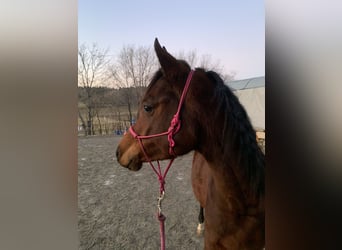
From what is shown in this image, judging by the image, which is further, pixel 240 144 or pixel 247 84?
pixel 247 84

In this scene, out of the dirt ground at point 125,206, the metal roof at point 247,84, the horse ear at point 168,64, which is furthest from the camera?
the dirt ground at point 125,206

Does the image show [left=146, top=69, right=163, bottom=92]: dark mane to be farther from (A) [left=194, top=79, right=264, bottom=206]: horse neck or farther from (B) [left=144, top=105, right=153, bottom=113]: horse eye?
(A) [left=194, top=79, right=264, bottom=206]: horse neck

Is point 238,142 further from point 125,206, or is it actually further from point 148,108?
point 125,206

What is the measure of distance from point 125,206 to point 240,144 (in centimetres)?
200

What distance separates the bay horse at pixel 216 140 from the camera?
90cm

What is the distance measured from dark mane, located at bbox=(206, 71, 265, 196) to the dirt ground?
2.53 ft

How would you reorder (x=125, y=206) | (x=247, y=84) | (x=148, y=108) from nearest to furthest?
1. (x=148, y=108)
2. (x=247, y=84)
3. (x=125, y=206)

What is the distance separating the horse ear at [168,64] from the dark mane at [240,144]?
180 mm

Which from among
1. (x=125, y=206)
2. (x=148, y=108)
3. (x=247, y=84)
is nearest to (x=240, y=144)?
(x=148, y=108)

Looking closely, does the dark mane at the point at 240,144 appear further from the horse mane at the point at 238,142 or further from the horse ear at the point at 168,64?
the horse ear at the point at 168,64

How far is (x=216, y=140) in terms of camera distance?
0.92 m

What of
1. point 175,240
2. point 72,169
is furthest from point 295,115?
point 175,240

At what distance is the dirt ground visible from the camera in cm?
195

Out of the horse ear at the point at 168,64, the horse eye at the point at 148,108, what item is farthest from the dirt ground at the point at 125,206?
the horse ear at the point at 168,64
